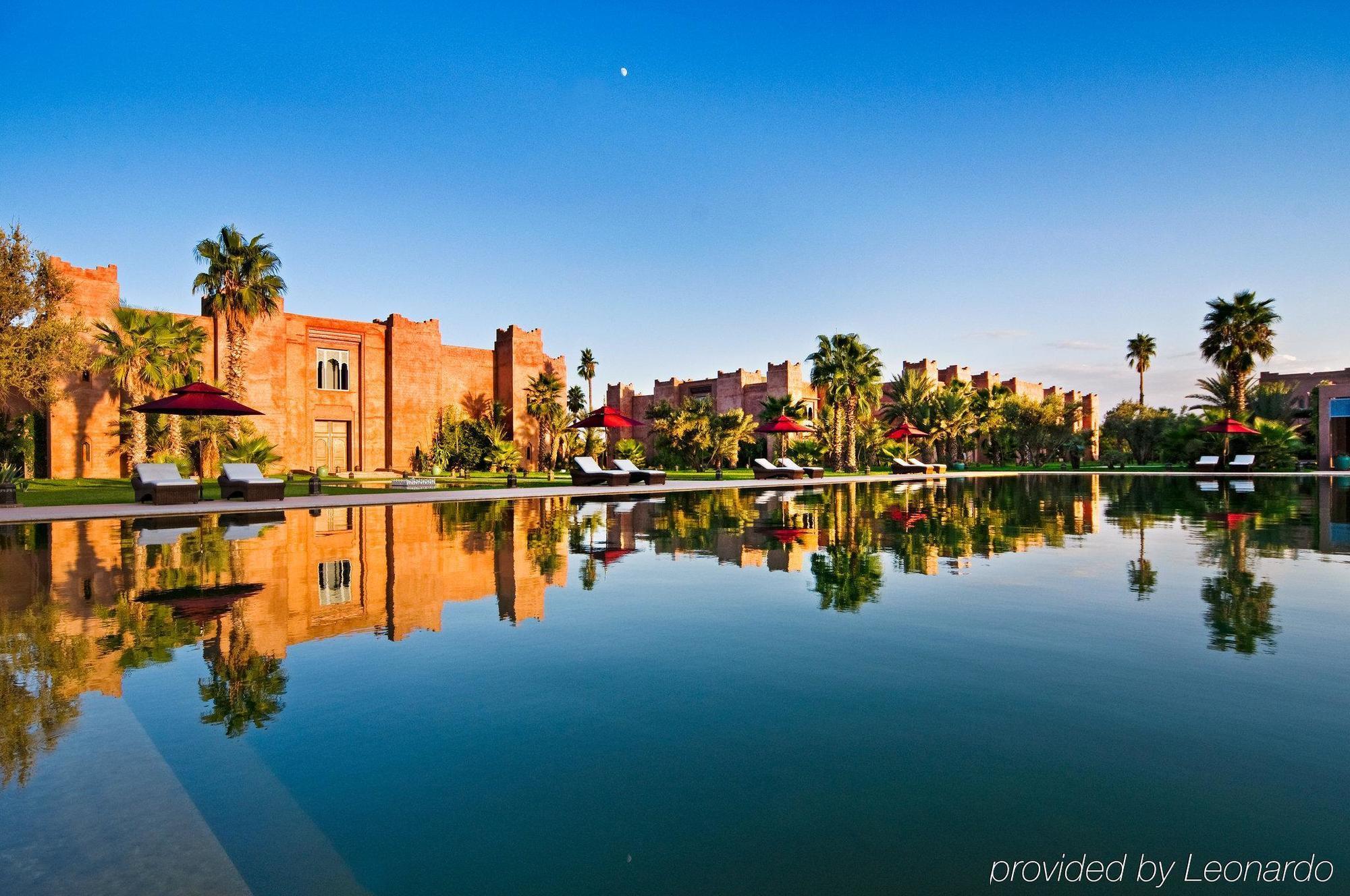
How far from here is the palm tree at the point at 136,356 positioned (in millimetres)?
27641

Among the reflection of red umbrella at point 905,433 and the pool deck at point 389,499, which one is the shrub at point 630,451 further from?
the pool deck at point 389,499

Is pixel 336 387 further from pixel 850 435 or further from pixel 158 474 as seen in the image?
pixel 850 435

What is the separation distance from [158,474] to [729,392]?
4365 cm

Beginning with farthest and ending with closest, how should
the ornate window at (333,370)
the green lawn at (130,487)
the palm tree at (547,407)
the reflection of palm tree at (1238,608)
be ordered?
the palm tree at (547,407), the ornate window at (333,370), the green lawn at (130,487), the reflection of palm tree at (1238,608)

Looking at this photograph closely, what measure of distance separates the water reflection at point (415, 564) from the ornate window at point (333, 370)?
23044 millimetres

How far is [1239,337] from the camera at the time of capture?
137 ft

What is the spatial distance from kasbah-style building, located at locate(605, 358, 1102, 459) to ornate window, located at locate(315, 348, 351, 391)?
65.2 feet

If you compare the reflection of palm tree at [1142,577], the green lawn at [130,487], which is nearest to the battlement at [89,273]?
the green lawn at [130,487]

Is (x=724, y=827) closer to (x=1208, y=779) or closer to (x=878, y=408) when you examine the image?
(x=1208, y=779)

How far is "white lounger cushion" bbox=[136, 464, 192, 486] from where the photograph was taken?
1877 cm

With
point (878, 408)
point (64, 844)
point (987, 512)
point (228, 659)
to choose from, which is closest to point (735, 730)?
point (64, 844)

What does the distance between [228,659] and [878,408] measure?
196 ft

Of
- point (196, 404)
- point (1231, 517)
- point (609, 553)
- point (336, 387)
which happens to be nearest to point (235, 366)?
point (196, 404)

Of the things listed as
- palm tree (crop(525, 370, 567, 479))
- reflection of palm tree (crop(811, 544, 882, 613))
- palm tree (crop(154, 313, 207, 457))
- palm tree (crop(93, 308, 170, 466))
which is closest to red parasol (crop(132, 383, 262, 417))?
palm tree (crop(93, 308, 170, 466))
